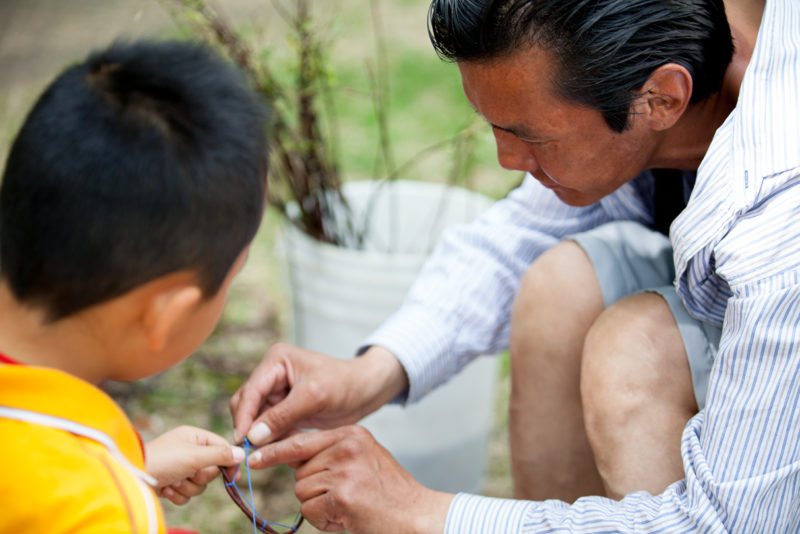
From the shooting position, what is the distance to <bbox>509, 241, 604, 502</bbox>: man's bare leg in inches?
56.2

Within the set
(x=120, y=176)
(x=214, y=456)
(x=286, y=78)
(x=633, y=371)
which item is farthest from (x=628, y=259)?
(x=286, y=78)

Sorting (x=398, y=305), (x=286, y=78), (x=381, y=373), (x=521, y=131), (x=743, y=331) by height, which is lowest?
(x=286, y=78)

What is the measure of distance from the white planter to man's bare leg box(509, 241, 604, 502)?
0.42 m

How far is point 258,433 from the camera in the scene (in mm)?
1351

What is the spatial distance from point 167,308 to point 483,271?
79cm

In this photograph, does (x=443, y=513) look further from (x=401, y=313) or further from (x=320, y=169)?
(x=320, y=169)

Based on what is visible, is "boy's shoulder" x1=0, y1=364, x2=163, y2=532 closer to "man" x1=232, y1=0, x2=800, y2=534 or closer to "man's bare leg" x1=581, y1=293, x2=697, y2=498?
"man" x1=232, y1=0, x2=800, y2=534

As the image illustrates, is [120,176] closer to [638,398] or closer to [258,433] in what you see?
[258,433]

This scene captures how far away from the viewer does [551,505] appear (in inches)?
46.6

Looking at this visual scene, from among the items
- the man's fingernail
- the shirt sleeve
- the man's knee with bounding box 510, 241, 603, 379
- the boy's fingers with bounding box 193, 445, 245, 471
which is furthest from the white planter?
the boy's fingers with bounding box 193, 445, 245, 471

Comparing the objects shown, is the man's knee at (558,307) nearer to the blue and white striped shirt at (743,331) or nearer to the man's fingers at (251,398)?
the blue and white striped shirt at (743,331)

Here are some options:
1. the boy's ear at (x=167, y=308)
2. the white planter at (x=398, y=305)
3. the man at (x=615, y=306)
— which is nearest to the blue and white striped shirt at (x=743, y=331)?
the man at (x=615, y=306)

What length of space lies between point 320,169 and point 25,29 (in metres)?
3.20

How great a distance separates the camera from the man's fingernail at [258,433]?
1.35 metres
